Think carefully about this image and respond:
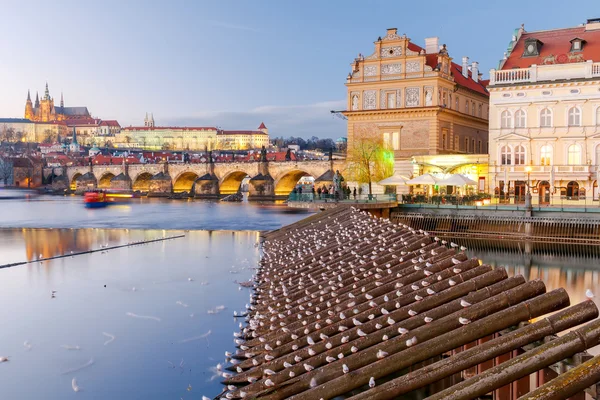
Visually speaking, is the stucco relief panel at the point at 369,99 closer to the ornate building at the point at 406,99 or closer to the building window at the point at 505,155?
the ornate building at the point at 406,99

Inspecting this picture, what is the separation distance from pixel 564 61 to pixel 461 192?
10.4m

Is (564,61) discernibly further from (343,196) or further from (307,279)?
(307,279)

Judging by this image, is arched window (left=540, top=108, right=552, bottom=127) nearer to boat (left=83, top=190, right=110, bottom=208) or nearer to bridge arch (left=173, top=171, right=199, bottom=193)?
boat (left=83, top=190, right=110, bottom=208)

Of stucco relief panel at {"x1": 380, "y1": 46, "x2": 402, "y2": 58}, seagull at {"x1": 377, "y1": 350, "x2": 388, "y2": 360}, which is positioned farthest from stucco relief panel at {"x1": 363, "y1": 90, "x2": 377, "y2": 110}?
seagull at {"x1": 377, "y1": 350, "x2": 388, "y2": 360}

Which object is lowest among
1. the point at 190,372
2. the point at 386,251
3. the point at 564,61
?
the point at 190,372

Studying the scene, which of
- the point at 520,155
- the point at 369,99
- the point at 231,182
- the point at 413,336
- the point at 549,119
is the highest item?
the point at 369,99

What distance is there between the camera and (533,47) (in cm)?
4184

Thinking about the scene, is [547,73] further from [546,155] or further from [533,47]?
[546,155]

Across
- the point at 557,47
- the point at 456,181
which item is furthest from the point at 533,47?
the point at 456,181

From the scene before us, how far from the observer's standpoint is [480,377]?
6.05 m

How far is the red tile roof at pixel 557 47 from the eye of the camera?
1572 inches

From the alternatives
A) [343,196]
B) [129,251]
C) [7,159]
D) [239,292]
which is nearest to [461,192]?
[343,196]

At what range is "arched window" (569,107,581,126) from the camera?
38391 mm

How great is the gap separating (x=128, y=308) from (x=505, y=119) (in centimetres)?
3092
